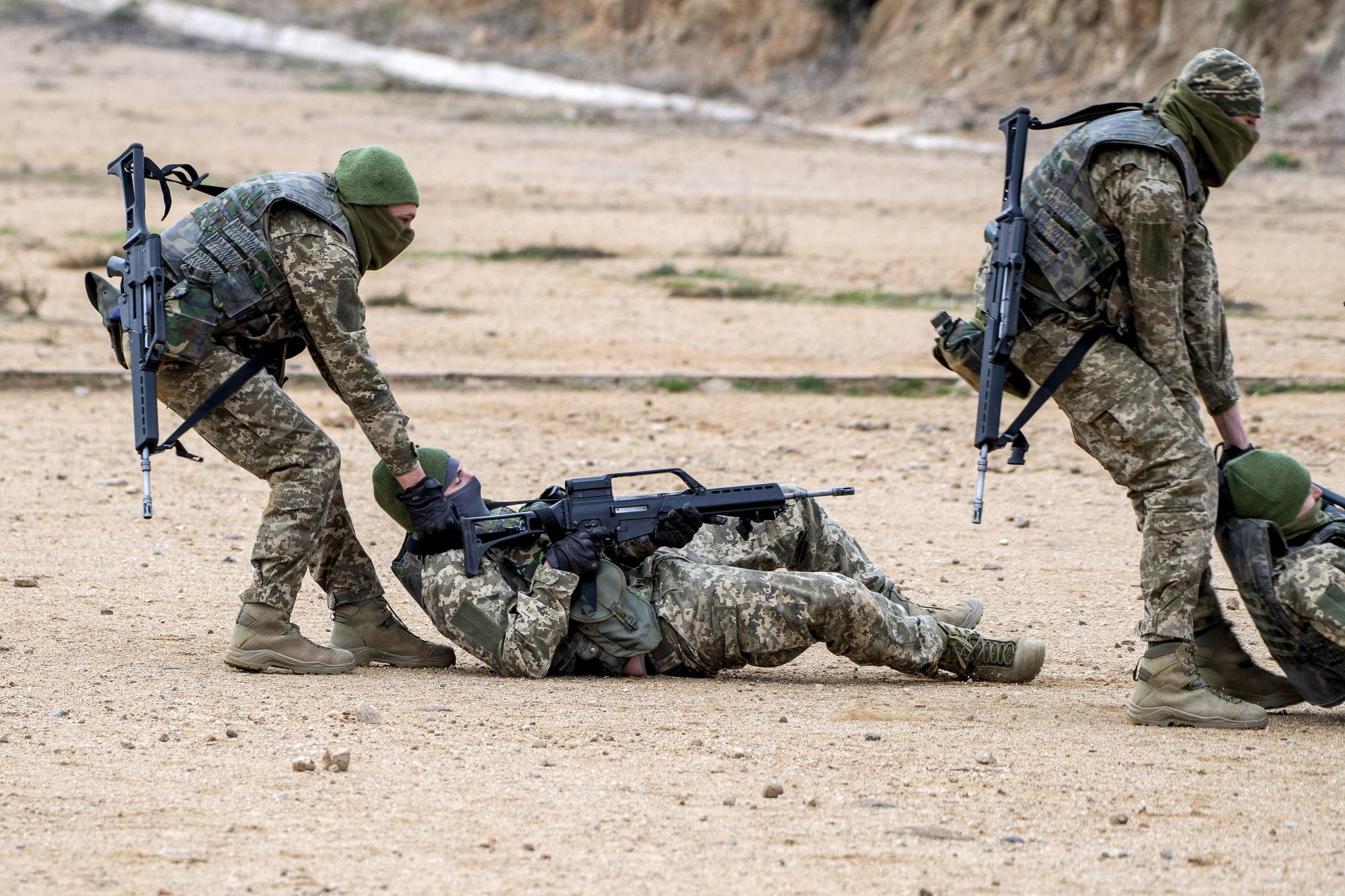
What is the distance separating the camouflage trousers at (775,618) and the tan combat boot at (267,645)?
1226 millimetres

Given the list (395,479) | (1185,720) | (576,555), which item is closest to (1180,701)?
(1185,720)

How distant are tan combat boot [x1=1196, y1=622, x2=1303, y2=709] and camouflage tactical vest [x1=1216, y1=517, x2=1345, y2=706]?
6.5 inches

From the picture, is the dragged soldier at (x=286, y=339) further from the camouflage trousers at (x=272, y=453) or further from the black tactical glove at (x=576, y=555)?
the black tactical glove at (x=576, y=555)

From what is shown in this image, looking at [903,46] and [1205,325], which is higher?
[903,46]

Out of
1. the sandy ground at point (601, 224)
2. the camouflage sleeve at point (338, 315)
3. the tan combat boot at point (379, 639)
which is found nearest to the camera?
the camouflage sleeve at point (338, 315)

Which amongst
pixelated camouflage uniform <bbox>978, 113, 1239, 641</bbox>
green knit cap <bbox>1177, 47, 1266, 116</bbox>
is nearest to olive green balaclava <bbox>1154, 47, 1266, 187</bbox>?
green knit cap <bbox>1177, 47, 1266, 116</bbox>

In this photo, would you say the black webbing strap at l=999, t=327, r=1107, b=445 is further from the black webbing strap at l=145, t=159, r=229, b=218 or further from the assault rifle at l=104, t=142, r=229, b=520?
the black webbing strap at l=145, t=159, r=229, b=218

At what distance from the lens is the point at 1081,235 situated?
5.00 metres

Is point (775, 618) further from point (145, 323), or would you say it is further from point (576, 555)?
point (145, 323)

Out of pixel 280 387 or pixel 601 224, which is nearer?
pixel 280 387

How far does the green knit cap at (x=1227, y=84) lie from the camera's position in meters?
4.89

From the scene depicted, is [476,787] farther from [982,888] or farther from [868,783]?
[982,888]

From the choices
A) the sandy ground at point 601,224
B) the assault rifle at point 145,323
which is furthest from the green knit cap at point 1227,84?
the sandy ground at point 601,224

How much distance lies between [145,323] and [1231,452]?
354 centimetres
